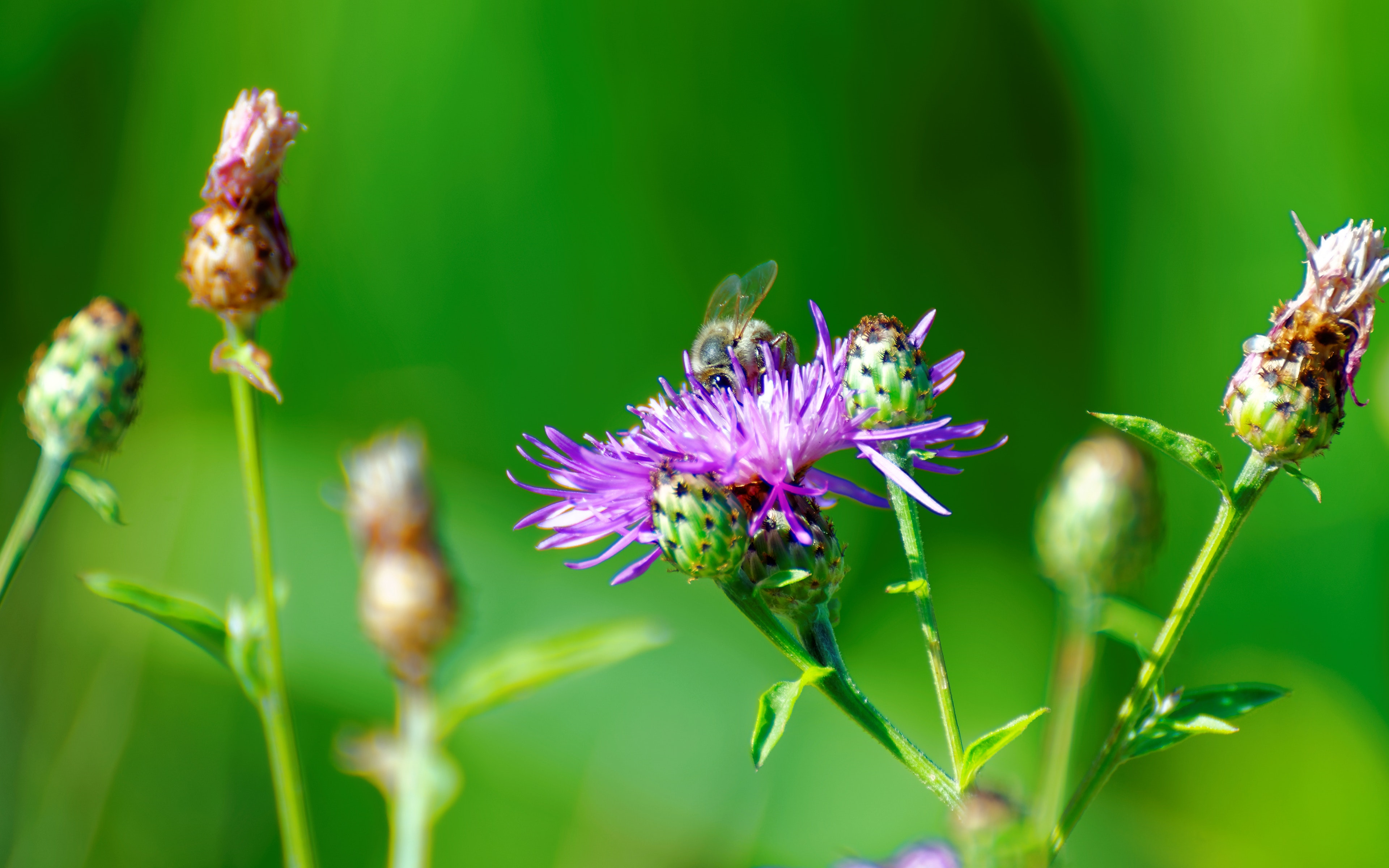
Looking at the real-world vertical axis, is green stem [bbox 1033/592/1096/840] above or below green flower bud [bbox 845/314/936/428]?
below

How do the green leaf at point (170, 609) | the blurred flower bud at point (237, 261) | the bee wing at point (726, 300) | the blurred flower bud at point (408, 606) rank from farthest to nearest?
the bee wing at point (726, 300)
the blurred flower bud at point (408, 606)
the blurred flower bud at point (237, 261)
the green leaf at point (170, 609)

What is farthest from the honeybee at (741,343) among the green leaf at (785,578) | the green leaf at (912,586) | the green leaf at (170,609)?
the green leaf at (170,609)

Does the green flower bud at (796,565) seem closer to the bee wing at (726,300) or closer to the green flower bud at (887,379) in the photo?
the green flower bud at (887,379)

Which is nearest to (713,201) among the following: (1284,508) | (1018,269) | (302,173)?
(1018,269)

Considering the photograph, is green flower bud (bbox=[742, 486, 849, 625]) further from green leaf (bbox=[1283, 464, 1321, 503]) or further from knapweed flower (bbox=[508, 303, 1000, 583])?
green leaf (bbox=[1283, 464, 1321, 503])

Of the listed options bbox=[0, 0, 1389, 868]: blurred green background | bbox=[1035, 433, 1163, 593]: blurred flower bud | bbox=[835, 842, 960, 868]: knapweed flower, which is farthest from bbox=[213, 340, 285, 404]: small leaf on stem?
bbox=[0, 0, 1389, 868]: blurred green background

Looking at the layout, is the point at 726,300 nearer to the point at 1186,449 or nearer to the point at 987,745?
the point at 1186,449
